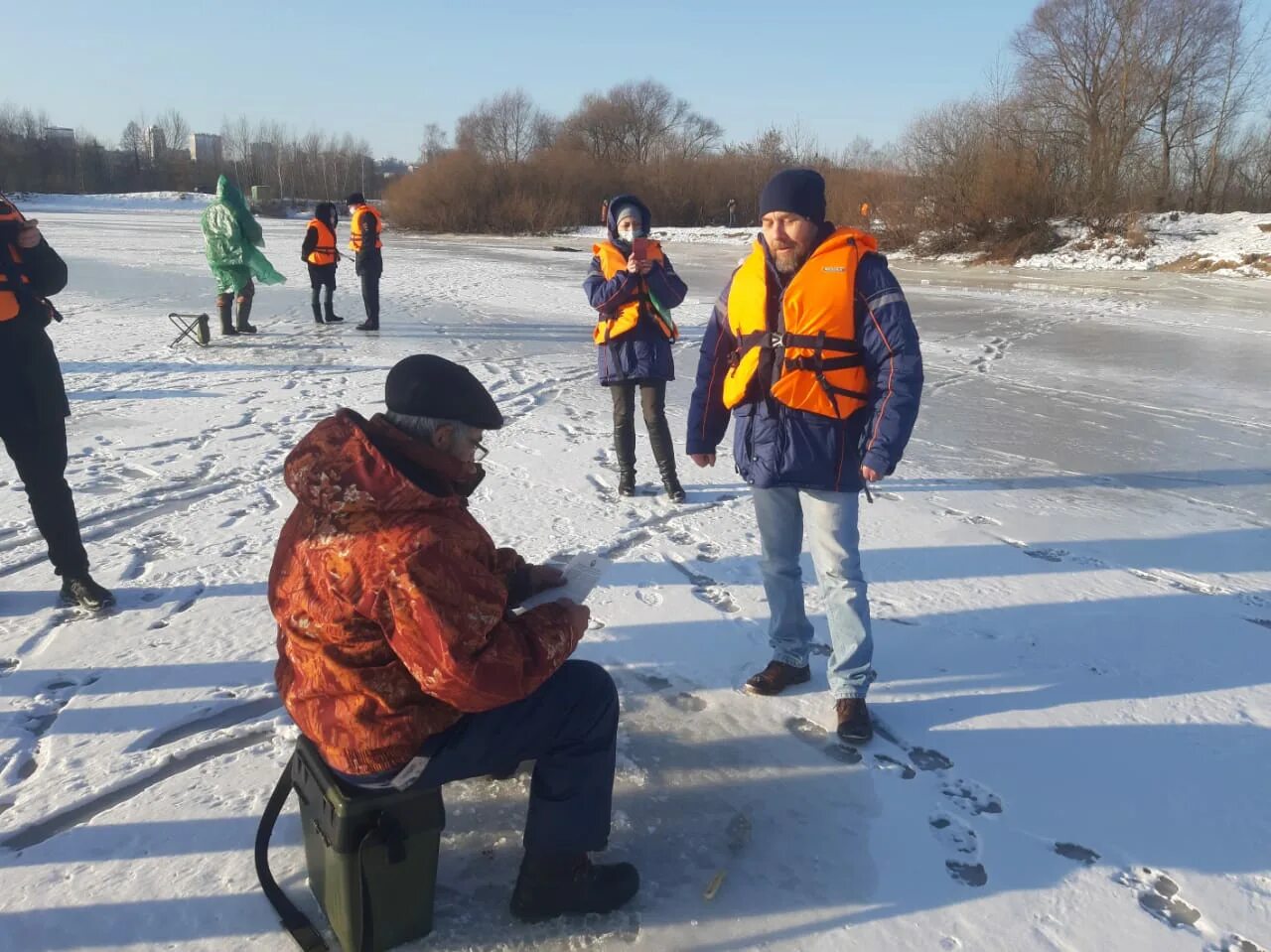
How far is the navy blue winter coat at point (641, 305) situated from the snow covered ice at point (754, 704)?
2.72 feet

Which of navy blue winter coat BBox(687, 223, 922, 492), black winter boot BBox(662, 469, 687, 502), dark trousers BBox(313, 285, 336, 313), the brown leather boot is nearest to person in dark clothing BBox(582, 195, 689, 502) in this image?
black winter boot BBox(662, 469, 687, 502)

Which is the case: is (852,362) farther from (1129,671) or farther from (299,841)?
(299,841)

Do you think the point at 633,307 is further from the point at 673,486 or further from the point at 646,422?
the point at 673,486

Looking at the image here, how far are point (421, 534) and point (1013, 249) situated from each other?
29.0 meters

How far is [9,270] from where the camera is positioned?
12.5 ft

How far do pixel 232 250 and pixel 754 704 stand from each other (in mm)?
9460

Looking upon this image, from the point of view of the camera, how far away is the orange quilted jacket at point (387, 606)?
1991 millimetres

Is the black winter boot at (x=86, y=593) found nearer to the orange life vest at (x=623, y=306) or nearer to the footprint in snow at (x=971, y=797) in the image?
the orange life vest at (x=623, y=306)

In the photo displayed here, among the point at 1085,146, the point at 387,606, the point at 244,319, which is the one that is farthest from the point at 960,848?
the point at 1085,146

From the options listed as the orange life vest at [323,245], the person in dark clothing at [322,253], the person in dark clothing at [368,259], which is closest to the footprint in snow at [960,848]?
the person in dark clothing at [368,259]

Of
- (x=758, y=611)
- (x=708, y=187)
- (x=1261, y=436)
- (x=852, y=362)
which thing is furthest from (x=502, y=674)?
(x=708, y=187)

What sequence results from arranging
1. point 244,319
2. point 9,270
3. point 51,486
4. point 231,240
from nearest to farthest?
point 9,270 < point 51,486 < point 231,240 < point 244,319

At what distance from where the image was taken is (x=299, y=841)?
8.75 feet

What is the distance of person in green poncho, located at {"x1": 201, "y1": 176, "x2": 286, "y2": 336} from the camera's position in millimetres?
10570
